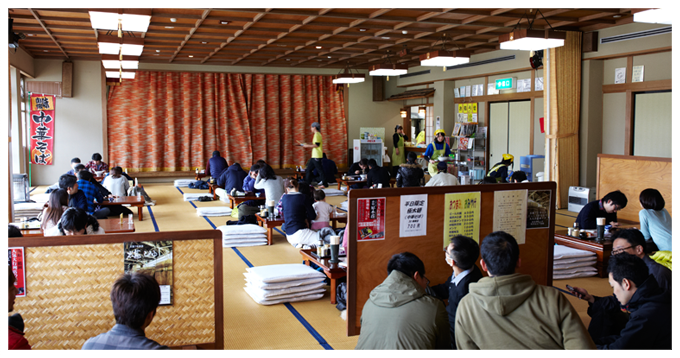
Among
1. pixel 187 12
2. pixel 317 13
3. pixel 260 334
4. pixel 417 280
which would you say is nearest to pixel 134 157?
pixel 187 12

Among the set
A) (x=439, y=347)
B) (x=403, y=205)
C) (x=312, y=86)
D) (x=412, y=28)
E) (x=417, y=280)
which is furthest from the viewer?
(x=312, y=86)

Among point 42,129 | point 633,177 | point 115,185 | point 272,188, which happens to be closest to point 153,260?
point 272,188

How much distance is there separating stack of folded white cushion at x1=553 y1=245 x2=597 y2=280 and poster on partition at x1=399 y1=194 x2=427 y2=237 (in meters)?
2.26

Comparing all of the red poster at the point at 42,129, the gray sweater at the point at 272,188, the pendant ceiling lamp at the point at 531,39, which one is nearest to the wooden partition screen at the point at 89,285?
the gray sweater at the point at 272,188

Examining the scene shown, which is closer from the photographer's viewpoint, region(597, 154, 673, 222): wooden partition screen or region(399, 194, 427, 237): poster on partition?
region(399, 194, 427, 237): poster on partition

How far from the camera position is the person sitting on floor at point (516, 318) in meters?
2.20

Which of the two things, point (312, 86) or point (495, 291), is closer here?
point (495, 291)

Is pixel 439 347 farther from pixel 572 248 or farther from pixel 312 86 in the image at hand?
pixel 312 86

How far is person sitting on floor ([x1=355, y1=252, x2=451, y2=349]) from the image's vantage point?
2.44 meters

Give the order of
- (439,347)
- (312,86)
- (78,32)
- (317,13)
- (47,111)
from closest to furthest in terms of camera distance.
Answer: (439,347) → (317,13) → (78,32) → (47,111) → (312,86)

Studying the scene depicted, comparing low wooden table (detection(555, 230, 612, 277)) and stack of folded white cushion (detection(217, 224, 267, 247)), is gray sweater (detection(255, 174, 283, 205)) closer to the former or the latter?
stack of folded white cushion (detection(217, 224, 267, 247))

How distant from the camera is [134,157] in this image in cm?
1439

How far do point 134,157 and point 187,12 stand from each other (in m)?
7.53

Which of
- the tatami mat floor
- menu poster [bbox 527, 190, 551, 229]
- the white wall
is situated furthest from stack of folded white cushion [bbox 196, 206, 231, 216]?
the white wall
